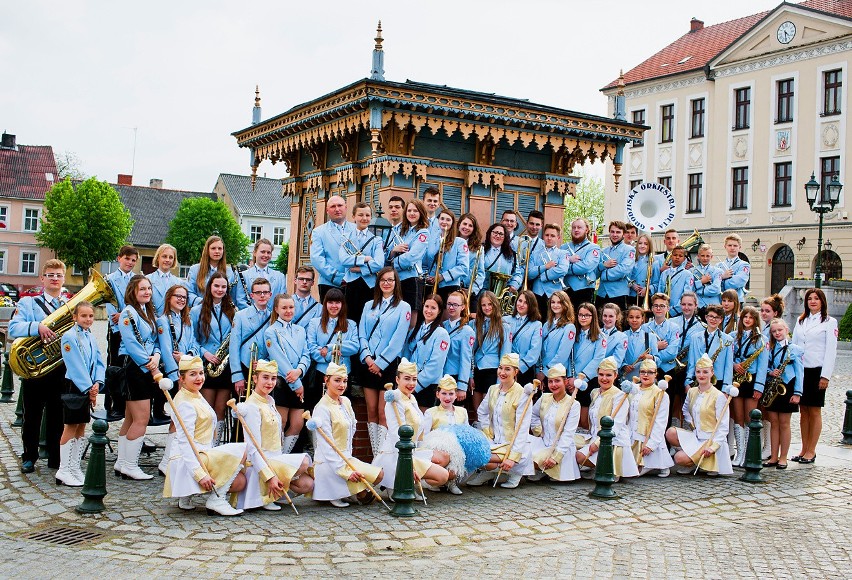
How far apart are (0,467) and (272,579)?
4601mm

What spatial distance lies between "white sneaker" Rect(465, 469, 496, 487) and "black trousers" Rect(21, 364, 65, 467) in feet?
13.7

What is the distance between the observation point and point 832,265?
37.5 metres

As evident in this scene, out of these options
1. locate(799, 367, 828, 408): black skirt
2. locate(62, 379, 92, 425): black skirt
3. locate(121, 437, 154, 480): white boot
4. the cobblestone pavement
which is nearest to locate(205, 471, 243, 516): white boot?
the cobblestone pavement

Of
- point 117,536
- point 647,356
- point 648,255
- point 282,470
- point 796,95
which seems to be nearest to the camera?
point 117,536

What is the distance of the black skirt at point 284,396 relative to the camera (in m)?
8.64

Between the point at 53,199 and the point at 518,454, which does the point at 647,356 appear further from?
the point at 53,199

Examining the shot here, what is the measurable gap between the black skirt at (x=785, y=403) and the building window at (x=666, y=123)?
3614cm

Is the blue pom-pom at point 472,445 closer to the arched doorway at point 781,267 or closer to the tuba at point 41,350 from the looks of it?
the tuba at point 41,350

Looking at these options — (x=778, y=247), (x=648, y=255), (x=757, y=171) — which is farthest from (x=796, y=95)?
(x=648, y=255)

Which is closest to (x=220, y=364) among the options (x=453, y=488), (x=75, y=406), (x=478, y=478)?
(x=75, y=406)

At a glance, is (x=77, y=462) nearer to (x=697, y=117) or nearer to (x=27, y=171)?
(x=697, y=117)

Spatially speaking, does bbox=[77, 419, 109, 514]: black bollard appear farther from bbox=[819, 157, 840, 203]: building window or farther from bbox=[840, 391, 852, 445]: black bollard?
bbox=[819, 157, 840, 203]: building window

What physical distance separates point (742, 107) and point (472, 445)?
123ft

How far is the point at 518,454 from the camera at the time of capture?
8.80m
